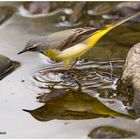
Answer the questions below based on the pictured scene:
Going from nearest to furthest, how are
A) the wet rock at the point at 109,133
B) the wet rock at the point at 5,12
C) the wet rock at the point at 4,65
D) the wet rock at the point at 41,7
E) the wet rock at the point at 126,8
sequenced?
the wet rock at the point at 109,133 < the wet rock at the point at 4,65 < the wet rock at the point at 126,8 < the wet rock at the point at 5,12 < the wet rock at the point at 41,7

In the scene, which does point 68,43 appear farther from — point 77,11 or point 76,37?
point 77,11

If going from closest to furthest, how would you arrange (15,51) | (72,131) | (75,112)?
(72,131), (75,112), (15,51)

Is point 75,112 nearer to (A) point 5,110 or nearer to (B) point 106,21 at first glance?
(A) point 5,110

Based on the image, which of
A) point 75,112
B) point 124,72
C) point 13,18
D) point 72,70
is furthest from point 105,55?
point 13,18

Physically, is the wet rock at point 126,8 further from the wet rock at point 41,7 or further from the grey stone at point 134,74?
the grey stone at point 134,74

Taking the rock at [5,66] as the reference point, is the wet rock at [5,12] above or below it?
above

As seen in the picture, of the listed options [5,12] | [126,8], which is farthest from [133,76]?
[5,12]

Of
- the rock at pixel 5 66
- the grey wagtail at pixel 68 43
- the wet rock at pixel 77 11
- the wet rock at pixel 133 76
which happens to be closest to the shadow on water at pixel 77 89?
the wet rock at pixel 133 76
